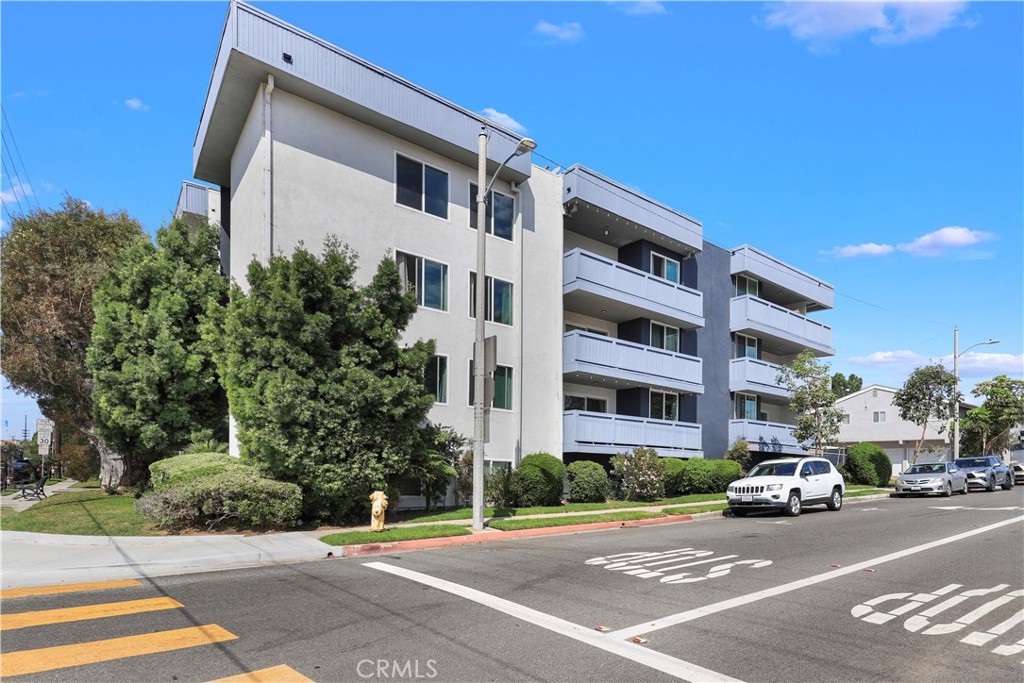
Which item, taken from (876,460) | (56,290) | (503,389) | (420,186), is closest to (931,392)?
(876,460)

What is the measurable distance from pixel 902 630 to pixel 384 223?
1534 centimetres

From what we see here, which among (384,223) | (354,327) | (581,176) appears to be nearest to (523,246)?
(581,176)

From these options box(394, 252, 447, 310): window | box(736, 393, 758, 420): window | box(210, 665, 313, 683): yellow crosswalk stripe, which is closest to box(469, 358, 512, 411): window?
box(394, 252, 447, 310): window

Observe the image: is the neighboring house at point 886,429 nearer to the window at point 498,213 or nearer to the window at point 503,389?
the window at point 503,389

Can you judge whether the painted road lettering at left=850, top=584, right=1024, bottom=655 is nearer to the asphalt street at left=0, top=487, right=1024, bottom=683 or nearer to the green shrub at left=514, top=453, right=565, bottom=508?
the asphalt street at left=0, top=487, right=1024, bottom=683

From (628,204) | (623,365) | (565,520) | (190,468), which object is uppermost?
(628,204)

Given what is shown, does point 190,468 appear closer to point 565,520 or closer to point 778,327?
point 565,520

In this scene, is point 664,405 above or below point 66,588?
above

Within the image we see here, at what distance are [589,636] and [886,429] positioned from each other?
5456cm

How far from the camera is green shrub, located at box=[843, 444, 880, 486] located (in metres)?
32.2

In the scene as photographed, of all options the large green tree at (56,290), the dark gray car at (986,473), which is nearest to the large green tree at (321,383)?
the large green tree at (56,290)

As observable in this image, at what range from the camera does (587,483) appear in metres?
21.1

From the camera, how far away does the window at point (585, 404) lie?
2502cm

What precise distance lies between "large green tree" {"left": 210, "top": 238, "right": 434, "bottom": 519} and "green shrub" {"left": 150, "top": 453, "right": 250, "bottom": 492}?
0.65 meters
